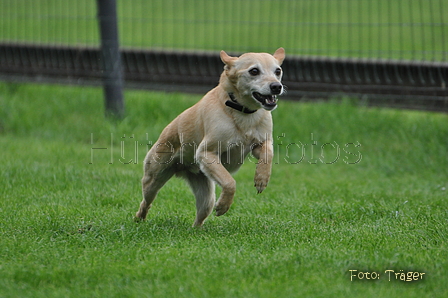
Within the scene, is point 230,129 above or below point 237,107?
below

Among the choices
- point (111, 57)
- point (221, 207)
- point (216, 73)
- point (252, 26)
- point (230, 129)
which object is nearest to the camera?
point (221, 207)

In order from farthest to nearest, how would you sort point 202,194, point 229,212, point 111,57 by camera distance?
point 111,57
point 229,212
point 202,194

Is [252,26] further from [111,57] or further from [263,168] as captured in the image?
[263,168]

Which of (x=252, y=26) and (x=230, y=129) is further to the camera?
(x=252, y=26)

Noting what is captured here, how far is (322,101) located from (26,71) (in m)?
4.79

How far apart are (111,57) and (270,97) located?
4.94 meters

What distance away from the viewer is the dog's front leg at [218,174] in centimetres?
468

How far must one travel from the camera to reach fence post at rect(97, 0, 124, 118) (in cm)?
911

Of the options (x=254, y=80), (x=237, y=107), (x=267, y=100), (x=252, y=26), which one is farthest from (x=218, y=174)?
(x=252, y=26)

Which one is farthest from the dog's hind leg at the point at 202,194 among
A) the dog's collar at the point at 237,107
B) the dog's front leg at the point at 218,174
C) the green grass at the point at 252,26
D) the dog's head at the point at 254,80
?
the green grass at the point at 252,26

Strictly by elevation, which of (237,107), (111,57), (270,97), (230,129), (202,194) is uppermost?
(270,97)

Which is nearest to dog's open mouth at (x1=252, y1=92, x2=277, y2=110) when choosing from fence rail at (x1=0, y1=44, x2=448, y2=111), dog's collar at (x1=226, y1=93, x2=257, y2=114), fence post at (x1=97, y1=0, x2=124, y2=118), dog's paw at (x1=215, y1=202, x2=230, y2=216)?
dog's collar at (x1=226, y1=93, x2=257, y2=114)

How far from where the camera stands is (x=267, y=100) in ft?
15.7

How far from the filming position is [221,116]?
16.0 ft
